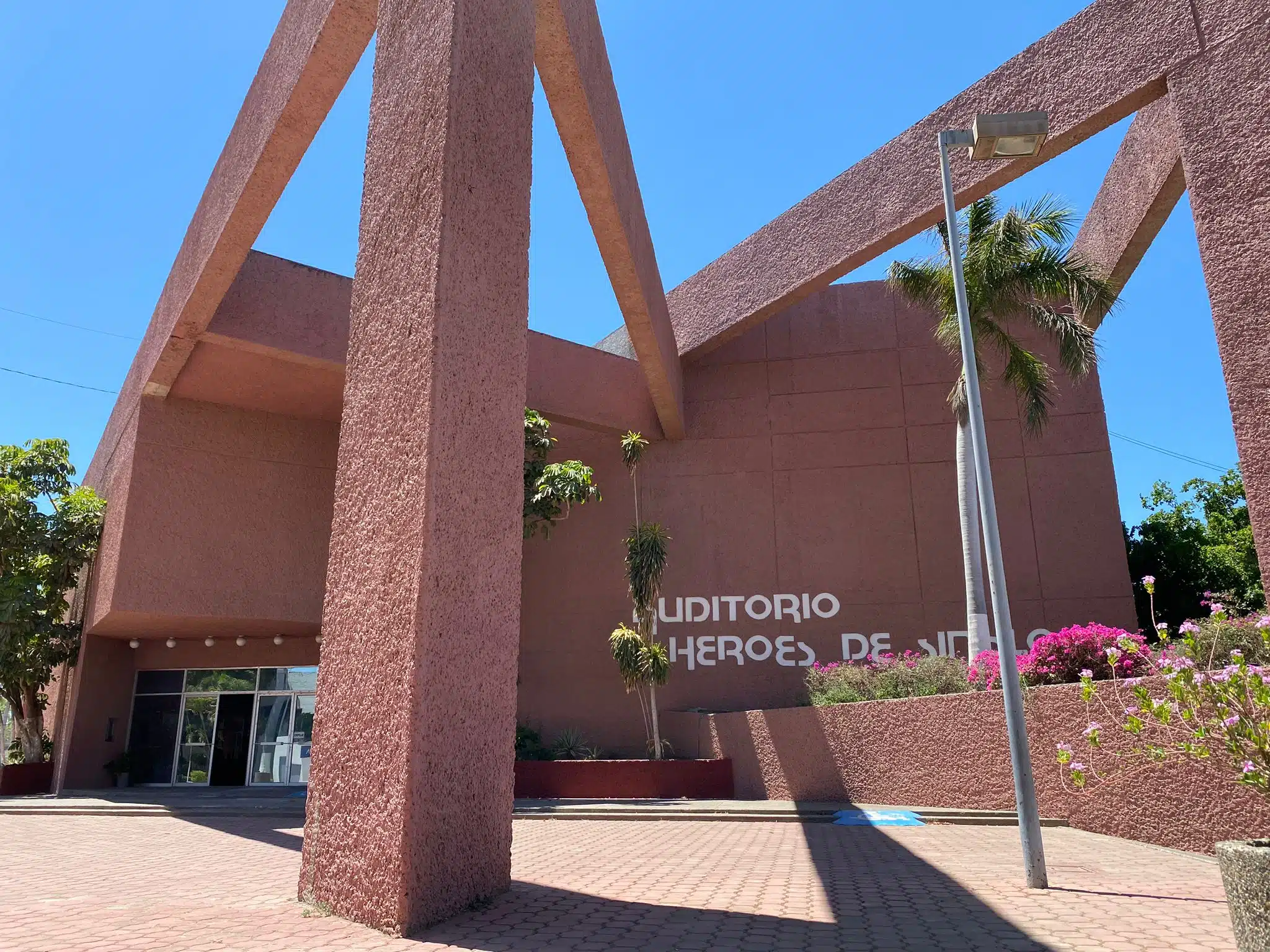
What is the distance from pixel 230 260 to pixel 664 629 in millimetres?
9433

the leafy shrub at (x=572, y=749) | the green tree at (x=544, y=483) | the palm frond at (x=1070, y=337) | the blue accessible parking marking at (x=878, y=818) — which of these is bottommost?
the blue accessible parking marking at (x=878, y=818)

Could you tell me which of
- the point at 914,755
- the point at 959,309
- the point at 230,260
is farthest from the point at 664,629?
the point at 959,309

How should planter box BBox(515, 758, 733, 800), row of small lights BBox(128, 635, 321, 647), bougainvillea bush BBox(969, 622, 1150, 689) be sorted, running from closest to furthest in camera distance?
bougainvillea bush BBox(969, 622, 1150, 689) → planter box BBox(515, 758, 733, 800) → row of small lights BBox(128, 635, 321, 647)

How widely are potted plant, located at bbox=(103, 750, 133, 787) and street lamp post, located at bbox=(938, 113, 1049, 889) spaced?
17.1 metres

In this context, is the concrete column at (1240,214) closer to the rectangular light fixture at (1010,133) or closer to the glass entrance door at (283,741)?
the rectangular light fixture at (1010,133)

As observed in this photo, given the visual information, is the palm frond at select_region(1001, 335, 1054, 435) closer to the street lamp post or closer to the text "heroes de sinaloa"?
the text "heroes de sinaloa"

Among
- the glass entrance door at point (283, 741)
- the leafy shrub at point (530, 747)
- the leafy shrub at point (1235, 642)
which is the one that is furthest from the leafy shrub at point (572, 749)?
the leafy shrub at point (1235, 642)

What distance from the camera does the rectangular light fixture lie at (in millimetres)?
6738

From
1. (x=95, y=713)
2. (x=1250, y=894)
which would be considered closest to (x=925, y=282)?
(x=1250, y=894)

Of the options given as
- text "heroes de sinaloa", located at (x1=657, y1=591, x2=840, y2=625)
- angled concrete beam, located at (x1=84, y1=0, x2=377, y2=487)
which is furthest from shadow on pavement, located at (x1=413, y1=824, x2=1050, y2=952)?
text "heroes de sinaloa", located at (x1=657, y1=591, x2=840, y2=625)

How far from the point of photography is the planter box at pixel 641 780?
46.7 feet

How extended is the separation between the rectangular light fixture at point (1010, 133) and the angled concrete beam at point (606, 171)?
3.49 metres

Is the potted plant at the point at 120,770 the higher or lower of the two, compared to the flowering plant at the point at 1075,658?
lower

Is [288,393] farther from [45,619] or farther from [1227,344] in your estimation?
[1227,344]
